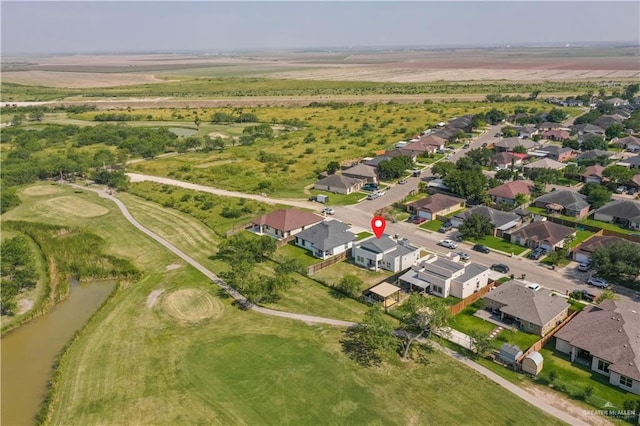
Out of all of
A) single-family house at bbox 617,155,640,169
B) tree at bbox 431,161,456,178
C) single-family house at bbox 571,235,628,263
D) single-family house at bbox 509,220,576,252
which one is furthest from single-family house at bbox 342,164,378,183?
single-family house at bbox 617,155,640,169

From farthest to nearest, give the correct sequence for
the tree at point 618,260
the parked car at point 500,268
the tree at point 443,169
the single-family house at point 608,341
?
1. the tree at point 443,169
2. the parked car at point 500,268
3. the tree at point 618,260
4. the single-family house at point 608,341

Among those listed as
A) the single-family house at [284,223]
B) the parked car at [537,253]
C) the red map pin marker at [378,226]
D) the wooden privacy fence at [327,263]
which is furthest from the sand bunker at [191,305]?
the parked car at [537,253]

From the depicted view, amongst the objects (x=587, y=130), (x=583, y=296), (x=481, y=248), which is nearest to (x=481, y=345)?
(x=583, y=296)

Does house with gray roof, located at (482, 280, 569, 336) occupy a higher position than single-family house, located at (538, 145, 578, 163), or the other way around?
single-family house, located at (538, 145, 578, 163)

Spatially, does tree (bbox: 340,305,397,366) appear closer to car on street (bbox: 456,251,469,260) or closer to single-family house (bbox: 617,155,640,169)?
car on street (bbox: 456,251,469,260)

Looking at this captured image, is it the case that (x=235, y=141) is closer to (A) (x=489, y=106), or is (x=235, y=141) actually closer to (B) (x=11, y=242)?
(B) (x=11, y=242)

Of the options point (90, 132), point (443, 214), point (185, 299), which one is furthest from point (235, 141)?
point (185, 299)

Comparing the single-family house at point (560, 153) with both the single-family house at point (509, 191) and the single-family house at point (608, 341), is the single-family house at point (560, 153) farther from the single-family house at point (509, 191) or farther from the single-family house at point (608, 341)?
the single-family house at point (608, 341)

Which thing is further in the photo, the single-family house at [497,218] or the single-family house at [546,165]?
the single-family house at [546,165]
